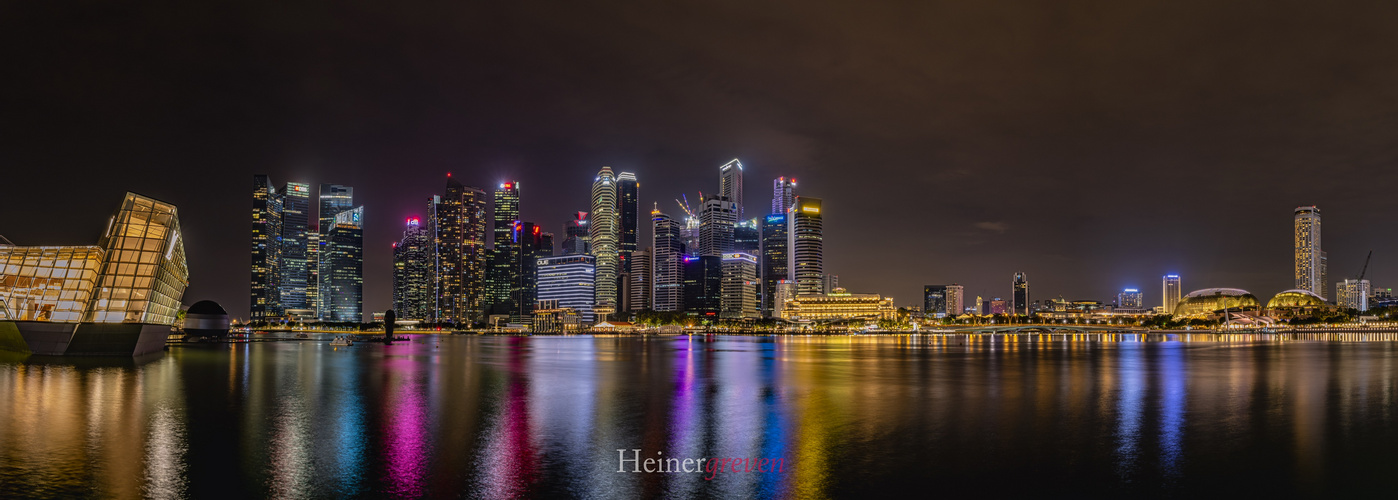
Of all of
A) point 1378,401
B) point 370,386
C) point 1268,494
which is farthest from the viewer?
point 370,386

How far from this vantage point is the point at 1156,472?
21219mm

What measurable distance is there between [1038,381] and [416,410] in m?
38.8

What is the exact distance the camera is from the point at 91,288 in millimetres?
64312

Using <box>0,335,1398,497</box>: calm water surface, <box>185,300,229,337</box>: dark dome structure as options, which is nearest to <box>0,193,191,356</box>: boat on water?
<box>0,335,1398,497</box>: calm water surface

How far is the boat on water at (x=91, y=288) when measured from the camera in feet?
210

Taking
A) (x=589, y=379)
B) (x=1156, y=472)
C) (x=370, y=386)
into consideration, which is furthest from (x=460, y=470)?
(x=589, y=379)

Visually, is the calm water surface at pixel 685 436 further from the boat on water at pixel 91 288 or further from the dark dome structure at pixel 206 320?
the dark dome structure at pixel 206 320

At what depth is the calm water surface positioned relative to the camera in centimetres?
1919

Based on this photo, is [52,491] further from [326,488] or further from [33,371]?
[33,371]

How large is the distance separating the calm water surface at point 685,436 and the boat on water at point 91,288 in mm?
16884

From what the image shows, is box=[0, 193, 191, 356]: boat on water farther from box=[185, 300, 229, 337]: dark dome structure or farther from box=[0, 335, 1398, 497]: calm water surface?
Answer: box=[185, 300, 229, 337]: dark dome structure

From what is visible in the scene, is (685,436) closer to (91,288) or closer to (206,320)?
(91,288)

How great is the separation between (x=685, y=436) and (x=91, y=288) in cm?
6269

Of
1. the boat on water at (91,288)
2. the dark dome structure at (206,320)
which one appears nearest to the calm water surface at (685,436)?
the boat on water at (91,288)
